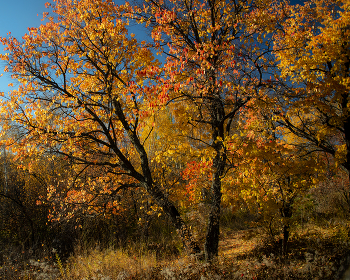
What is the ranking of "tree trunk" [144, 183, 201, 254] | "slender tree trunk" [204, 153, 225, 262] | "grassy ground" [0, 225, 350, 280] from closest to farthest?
"grassy ground" [0, 225, 350, 280], "slender tree trunk" [204, 153, 225, 262], "tree trunk" [144, 183, 201, 254]

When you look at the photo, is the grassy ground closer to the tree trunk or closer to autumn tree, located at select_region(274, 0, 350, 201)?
the tree trunk

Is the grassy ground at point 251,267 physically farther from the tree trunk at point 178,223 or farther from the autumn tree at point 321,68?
the autumn tree at point 321,68

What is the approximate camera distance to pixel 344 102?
659cm

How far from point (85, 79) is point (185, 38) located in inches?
131

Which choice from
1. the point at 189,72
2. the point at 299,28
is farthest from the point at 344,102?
the point at 189,72

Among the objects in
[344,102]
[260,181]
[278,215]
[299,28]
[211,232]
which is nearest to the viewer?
[260,181]

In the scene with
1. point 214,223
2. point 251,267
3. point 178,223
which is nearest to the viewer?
point 251,267

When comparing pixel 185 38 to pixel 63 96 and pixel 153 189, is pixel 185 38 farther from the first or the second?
pixel 153 189

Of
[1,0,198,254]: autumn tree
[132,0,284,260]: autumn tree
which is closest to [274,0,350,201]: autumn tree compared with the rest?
[132,0,284,260]: autumn tree

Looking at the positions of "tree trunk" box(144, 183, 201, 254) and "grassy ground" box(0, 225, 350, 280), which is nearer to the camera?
"grassy ground" box(0, 225, 350, 280)

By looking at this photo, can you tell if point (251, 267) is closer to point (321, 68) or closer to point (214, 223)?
point (214, 223)

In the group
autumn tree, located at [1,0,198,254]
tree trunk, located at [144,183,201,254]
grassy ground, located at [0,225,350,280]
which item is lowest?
grassy ground, located at [0,225,350,280]

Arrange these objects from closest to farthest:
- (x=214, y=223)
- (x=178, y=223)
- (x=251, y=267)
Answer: (x=251, y=267), (x=214, y=223), (x=178, y=223)

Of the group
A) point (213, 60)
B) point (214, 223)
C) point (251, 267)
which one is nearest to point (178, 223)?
point (214, 223)
